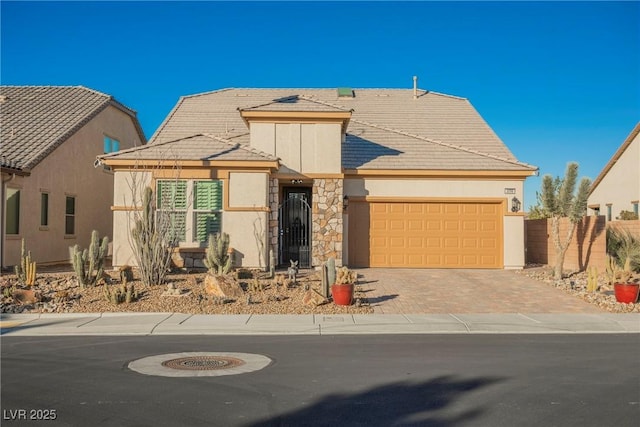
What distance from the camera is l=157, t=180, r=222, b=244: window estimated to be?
1895cm

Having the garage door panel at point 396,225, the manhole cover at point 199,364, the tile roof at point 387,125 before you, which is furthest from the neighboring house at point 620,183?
the manhole cover at point 199,364

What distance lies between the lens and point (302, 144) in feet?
67.9

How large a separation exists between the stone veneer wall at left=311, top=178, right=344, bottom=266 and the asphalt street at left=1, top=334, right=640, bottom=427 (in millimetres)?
9419

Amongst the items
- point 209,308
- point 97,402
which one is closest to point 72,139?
point 209,308

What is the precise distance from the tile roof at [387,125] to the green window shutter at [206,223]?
372cm

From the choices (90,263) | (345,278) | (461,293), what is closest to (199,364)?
(345,278)

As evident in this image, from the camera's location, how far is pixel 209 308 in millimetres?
14469

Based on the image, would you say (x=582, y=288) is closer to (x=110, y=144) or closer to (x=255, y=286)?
(x=255, y=286)

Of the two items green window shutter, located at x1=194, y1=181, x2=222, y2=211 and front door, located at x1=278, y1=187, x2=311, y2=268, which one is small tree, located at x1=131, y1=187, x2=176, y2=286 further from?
front door, located at x1=278, y1=187, x2=311, y2=268

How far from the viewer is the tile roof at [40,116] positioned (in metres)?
21.5

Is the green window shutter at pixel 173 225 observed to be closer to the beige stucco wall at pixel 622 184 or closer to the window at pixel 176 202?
the window at pixel 176 202

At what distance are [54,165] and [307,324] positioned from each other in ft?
45.4

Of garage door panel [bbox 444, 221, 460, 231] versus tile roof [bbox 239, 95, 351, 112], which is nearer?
tile roof [bbox 239, 95, 351, 112]

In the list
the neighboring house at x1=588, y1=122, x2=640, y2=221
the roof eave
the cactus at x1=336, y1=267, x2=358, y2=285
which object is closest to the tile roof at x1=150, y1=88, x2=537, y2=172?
the roof eave
